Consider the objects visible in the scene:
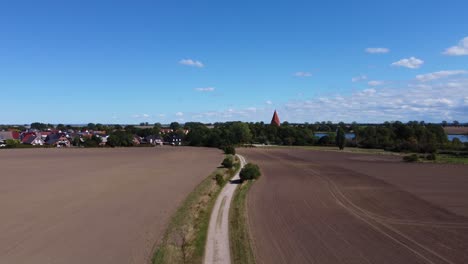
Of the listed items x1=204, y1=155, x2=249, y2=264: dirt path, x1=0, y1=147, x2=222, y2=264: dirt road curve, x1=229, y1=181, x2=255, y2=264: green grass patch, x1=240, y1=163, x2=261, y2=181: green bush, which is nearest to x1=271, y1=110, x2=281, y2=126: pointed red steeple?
x1=240, y1=163, x2=261, y2=181: green bush

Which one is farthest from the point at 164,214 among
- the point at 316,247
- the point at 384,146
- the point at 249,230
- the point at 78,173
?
the point at 384,146

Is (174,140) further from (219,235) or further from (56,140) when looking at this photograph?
(219,235)

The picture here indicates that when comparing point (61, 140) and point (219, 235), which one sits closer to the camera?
point (219, 235)

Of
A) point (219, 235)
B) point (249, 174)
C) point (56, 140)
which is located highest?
point (56, 140)

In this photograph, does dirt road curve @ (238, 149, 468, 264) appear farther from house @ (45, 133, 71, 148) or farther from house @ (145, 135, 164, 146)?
A: house @ (145, 135, 164, 146)

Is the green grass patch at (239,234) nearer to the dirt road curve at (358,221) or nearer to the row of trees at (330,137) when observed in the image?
the dirt road curve at (358,221)

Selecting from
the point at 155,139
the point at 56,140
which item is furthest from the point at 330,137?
the point at 56,140

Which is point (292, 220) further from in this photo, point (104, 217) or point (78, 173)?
point (78, 173)
